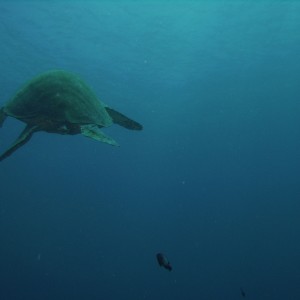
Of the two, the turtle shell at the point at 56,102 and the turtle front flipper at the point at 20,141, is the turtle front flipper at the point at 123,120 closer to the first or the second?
the turtle shell at the point at 56,102

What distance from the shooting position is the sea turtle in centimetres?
570

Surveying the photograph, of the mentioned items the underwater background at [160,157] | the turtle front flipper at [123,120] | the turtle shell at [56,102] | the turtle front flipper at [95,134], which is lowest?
the underwater background at [160,157]

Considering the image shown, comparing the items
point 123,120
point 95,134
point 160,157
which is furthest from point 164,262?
point 160,157

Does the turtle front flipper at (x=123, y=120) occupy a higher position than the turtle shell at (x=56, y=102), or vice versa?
the turtle shell at (x=56, y=102)

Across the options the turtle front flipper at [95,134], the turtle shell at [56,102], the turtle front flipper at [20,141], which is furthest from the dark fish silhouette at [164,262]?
the turtle front flipper at [20,141]

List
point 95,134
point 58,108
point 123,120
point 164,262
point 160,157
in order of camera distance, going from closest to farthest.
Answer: point 58,108
point 95,134
point 164,262
point 123,120
point 160,157

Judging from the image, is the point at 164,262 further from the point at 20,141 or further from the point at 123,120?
the point at 20,141

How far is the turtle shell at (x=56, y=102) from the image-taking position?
5695 mm

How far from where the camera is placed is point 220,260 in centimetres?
9044

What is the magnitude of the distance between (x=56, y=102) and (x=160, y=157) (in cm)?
5634

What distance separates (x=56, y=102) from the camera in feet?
18.6

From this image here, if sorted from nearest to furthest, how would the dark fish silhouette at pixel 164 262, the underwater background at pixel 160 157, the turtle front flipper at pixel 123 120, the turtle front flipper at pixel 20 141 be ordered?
the turtle front flipper at pixel 20 141 → the dark fish silhouette at pixel 164 262 → the turtle front flipper at pixel 123 120 → the underwater background at pixel 160 157

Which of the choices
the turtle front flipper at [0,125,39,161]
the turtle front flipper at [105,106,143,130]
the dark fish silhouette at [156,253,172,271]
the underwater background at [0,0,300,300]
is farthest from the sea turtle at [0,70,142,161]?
the underwater background at [0,0,300,300]

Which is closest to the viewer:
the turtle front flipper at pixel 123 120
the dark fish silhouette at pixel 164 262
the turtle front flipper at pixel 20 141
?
the turtle front flipper at pixel 20 141
